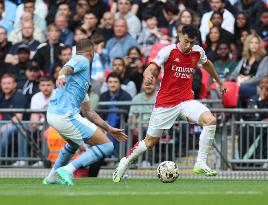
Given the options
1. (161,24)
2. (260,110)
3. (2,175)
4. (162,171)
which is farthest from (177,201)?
(161,24)

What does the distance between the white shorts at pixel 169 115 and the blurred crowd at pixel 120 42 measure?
12.6 feet

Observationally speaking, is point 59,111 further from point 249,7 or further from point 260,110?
point 249,7

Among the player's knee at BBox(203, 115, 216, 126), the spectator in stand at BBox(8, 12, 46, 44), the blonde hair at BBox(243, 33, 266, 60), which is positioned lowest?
the player's knee at BBox(203, 115, 216, 126)

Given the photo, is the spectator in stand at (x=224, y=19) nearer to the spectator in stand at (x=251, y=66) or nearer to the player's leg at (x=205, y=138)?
the spectator in stand at (x=251, y=66)

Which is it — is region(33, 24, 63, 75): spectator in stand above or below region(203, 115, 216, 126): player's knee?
above

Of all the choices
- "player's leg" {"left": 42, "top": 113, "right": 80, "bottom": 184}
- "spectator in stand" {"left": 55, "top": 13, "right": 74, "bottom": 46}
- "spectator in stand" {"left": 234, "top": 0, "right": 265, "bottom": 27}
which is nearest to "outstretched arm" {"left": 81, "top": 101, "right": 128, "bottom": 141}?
"player's leg" {"left": 42, "top": 113, "right": 80, "bottom": 184}

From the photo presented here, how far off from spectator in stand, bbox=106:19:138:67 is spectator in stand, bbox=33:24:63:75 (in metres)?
1.22

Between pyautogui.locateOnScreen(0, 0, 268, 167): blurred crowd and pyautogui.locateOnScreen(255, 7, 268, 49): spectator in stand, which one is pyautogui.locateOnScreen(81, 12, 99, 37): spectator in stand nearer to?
pyautogui.locateOnScreen(0, 0, 268, 167): blurred crowd

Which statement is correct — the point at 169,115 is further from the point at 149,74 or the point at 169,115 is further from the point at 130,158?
the point at 149,74

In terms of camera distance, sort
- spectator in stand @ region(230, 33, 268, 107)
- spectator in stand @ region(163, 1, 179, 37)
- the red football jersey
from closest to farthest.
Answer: the red football jersey < spectator in stand @ region(230, 33, 268, 107) < spectator in stand @ region(163, 1, 179, 37)

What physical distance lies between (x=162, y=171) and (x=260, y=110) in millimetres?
4140

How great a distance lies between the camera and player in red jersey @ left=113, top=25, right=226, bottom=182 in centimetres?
1683

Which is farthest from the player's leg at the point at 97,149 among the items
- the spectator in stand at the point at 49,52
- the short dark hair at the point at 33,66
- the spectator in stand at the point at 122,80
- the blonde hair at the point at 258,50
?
the spectator in stand at the point at 49,52

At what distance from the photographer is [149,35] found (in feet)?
81.7
